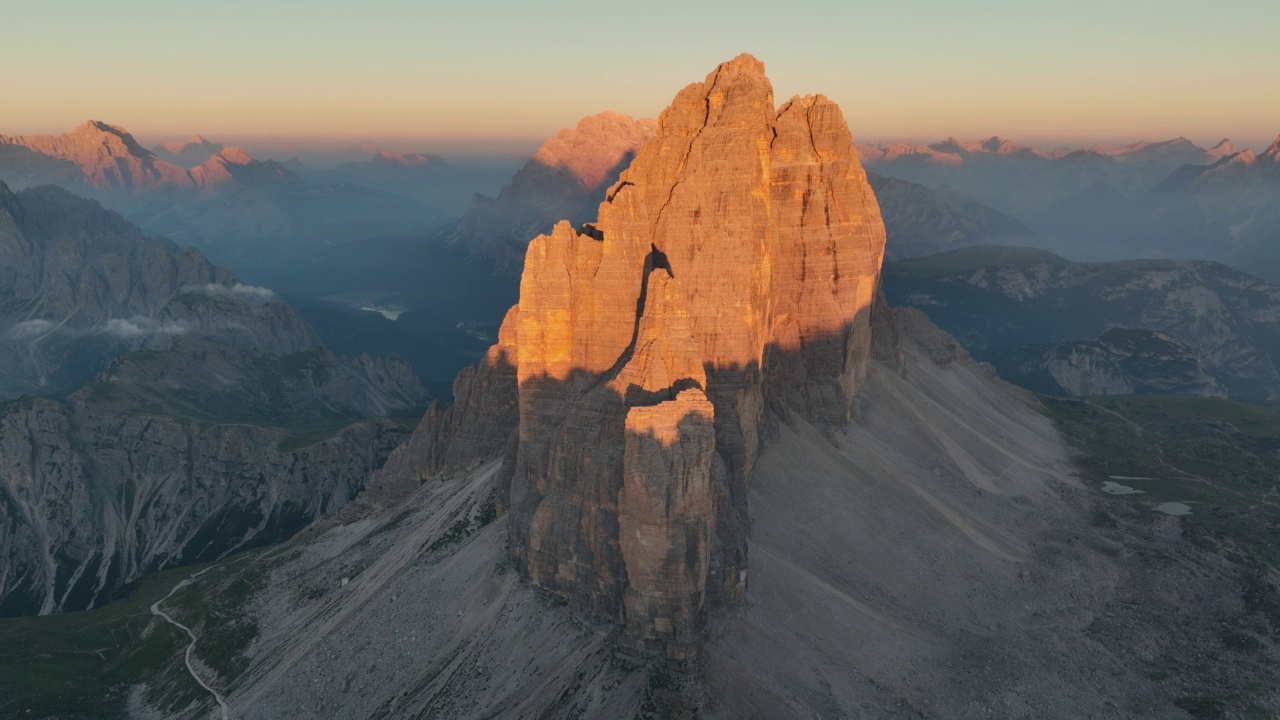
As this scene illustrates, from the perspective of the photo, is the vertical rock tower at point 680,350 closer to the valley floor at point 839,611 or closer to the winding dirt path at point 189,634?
the valley floor at point 839,611

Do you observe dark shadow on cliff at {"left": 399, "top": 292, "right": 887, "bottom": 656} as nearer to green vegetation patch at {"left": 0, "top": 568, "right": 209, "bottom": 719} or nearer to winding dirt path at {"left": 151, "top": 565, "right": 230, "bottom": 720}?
winding dirt path at {"left": 151, "top": 565, "right": 230, "bottom": 720}

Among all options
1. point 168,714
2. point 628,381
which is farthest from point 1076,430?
point 168,714

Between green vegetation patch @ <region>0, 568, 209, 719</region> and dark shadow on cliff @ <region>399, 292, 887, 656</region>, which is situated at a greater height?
dark shadow on cliff @ <region>399, 292, 887, 656</region>

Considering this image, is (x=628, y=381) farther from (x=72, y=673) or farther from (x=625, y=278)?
(x=72, y=673)

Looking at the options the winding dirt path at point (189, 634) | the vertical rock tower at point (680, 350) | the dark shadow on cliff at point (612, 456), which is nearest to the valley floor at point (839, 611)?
the winding dirt path at point (189, 634)

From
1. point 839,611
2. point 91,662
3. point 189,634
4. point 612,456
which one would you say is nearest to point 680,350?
point 612,456

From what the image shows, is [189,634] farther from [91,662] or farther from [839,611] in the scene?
[839,611]

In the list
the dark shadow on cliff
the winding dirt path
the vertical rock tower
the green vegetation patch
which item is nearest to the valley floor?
the green vegetation patch

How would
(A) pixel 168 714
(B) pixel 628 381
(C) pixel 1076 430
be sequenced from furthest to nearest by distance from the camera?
1. (C) pixel 1076 430
2. (A) pixel 168 714
3. (B) pixel 628 381
